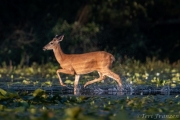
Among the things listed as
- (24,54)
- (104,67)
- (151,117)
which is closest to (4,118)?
(151,117)

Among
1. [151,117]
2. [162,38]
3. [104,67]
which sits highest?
[162,38]

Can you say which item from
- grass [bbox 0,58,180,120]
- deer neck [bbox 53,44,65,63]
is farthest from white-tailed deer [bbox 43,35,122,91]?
grass [bbox 0,58,180,120]

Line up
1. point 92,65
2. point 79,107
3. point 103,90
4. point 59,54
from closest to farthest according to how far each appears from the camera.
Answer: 1. point 79,107
2. point 103,90
3. point 92,65
4. point 59,54

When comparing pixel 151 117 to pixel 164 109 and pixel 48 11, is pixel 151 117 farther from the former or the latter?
pixel 48 11

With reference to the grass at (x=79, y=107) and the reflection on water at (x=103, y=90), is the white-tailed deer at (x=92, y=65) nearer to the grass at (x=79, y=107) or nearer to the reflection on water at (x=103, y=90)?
the reflection on water at (x=103, y=90)

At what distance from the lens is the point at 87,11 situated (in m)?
24.8

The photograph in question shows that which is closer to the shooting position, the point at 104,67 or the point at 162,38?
the point at 104,67

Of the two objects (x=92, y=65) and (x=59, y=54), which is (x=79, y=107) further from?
(x=59, y=54)

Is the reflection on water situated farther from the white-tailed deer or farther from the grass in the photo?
the grass

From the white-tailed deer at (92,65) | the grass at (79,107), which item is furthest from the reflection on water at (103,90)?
→ the grass at (79,107)

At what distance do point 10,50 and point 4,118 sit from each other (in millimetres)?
16301

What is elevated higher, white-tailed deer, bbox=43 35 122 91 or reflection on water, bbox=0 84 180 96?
white-tailed deer, bbox=43 35 122 91

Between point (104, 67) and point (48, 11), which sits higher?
point (48, 11)

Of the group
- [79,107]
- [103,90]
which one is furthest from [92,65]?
[79,107]
